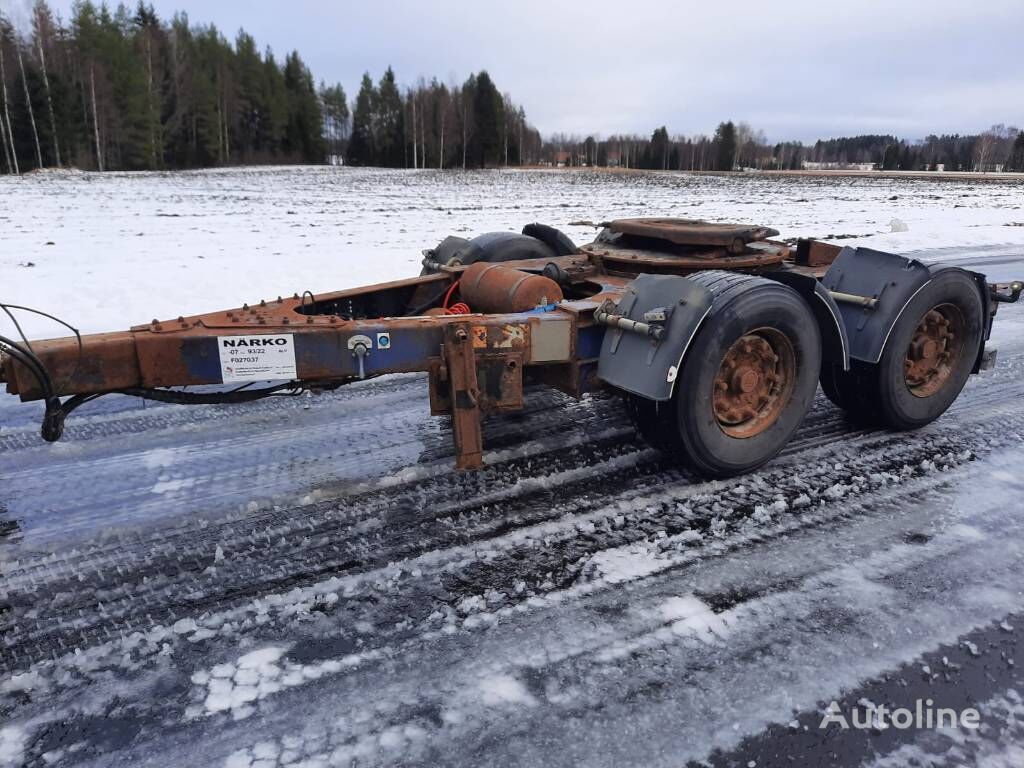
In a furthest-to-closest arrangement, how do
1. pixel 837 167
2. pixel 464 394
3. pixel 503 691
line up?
pixel 837 167
pixel 464 394
pixel 503 691

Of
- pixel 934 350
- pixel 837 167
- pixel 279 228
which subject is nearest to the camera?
pixel 934 350

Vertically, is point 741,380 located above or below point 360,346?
below

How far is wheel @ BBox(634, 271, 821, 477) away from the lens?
354 cm

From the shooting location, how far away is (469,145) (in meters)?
66.9

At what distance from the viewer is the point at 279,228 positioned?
1588cm

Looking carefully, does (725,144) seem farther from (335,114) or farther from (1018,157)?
(335,114)

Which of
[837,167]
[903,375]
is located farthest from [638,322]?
[837,167]

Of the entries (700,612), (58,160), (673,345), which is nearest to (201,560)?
(700,612)

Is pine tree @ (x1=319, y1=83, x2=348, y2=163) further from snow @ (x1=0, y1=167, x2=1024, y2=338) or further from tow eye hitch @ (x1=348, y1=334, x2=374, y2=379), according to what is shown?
tow eye hitch @ (x1=348, y1=334, x2=374, y2=379)

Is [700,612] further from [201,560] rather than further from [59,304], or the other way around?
[59,304]

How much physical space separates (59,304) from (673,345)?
7.04m

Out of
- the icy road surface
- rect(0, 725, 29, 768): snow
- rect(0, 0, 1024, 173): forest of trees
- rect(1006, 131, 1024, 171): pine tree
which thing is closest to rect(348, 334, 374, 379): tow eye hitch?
the icy road surface

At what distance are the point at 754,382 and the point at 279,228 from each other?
13988 millimetres

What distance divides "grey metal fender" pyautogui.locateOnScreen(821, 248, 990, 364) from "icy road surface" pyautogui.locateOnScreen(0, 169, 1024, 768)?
2.03 feet
